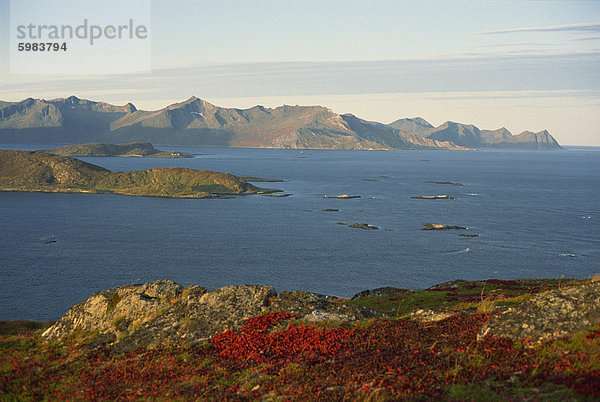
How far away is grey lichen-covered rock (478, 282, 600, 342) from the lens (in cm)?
1841

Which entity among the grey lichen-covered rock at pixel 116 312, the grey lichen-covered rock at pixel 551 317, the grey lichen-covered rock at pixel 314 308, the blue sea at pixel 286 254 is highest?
the grey lichen-covered rock at pixel 551 317

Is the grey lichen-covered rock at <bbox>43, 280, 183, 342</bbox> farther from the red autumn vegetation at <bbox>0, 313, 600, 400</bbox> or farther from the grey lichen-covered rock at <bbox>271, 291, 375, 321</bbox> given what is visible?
the grey lichen-covered rock at <bbox>271, 291, 375, 321</bbox>

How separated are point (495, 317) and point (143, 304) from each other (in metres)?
21.1

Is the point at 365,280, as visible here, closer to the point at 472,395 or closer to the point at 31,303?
the point at 31,303

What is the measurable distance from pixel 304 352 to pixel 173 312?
11.4m

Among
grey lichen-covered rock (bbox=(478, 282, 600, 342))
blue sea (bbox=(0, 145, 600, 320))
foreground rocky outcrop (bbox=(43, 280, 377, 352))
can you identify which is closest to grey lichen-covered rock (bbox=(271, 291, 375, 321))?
foreground rocky outcrop (bbox=(43, 280, 377, 352))

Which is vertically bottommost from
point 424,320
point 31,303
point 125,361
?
point 31,303

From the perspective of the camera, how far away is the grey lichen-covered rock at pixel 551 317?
1841cm

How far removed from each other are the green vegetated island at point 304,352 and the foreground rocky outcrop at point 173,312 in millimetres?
89

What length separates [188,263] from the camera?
5261 inches

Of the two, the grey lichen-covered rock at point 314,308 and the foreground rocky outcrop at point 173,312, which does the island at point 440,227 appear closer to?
the foreground rocky outcrop at point 173,312

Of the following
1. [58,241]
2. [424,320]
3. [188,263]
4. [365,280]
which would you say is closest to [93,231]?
[58,241]

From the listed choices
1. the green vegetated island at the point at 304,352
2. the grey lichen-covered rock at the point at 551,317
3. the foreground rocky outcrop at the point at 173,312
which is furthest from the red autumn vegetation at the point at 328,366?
the foreground rocky outcrop at the point at 173,312

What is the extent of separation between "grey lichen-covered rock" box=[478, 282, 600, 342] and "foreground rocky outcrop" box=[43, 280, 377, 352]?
8005 millimetres
